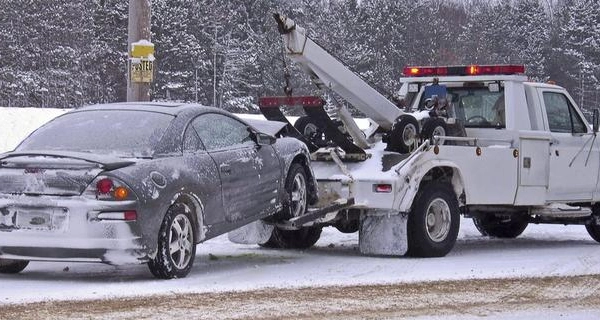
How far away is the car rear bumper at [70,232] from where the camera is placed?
28.5 ft

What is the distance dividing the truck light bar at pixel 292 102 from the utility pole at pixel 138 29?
1.49 meters

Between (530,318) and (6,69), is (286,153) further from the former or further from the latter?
(6,69)

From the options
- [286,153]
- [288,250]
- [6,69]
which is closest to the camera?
[286,153]

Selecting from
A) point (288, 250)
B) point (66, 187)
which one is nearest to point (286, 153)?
point (288, 250)

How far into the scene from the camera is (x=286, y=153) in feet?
36.4

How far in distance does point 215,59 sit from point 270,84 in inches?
169

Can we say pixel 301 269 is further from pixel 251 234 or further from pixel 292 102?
pixel 292 102

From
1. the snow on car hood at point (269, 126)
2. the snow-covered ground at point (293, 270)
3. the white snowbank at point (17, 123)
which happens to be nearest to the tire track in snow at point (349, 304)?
the snow-covered ground at point (293, 270)

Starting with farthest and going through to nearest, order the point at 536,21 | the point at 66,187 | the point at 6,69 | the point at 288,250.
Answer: the point at 536,21, the point at 6,69, the point at 288,250, the point at 66,187

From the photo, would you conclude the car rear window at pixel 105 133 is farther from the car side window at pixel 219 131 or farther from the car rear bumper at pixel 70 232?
the car rear bumper at pixel 70 232

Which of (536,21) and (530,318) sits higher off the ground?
(536,21)

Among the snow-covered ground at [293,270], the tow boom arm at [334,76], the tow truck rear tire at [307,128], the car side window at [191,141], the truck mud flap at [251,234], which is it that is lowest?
the snow-covered ground at [293,270]

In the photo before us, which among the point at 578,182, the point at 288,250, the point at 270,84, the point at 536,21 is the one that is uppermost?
the point at 536,21

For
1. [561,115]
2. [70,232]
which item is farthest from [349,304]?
[561,115]
